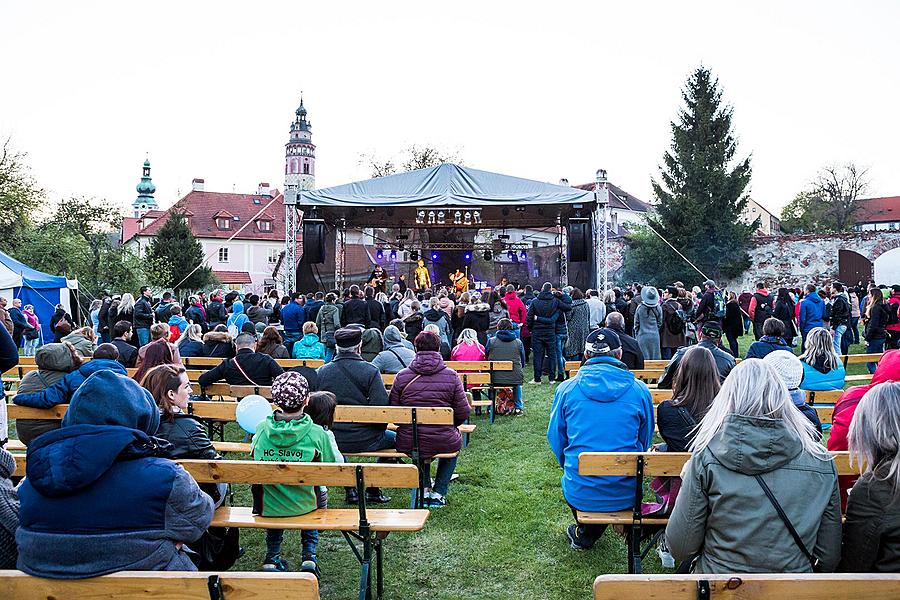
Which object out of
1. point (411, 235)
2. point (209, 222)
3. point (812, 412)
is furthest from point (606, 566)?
point (209, 222)

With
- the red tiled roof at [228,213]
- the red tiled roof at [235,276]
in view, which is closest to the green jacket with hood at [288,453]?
the red tiled roof at [228,213]

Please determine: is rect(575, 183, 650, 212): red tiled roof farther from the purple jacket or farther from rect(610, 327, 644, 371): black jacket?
the purple jacket

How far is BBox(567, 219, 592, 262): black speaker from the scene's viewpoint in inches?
644

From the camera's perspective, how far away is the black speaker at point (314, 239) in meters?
16.2

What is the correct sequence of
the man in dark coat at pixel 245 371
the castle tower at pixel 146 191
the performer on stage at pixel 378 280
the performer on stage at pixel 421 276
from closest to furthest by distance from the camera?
the man in dark coat at pixel 245 371 → the performer on stage at pixel 378 280 → the performer on stage at pixel 421 276 → the castle tower at pixel 146 191

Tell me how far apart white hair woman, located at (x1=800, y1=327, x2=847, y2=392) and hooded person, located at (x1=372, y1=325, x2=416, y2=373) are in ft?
10.9

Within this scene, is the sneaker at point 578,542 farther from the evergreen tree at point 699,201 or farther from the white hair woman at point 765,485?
the evergreen tree at point 699,201

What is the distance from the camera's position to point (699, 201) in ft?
98.1

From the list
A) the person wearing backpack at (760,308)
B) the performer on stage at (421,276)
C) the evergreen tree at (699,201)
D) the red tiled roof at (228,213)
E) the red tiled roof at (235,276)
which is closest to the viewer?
the person wearing backpack at (760,308)

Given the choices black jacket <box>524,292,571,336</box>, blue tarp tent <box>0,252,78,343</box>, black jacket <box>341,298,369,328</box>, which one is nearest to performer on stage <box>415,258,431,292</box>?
blue tarp tent <box>0,252,78,343</box>

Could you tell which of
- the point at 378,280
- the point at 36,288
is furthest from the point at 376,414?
the point at 378,280

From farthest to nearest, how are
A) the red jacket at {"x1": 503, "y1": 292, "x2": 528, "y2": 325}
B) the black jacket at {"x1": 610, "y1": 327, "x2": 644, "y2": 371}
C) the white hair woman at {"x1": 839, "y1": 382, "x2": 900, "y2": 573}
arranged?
the red jacket at {"x1": 503, "y1": 292, "x2": 528, "y2": 325} < the black jacket at {"x1": 610, "y1": 327, "x2": 644, "y2": 371} < the white hair woman at {"x1": 839, "y1": 382, "x2": 900, "y2": 573}

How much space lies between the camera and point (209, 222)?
50.2 m

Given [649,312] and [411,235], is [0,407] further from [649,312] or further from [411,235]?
[411,235]
